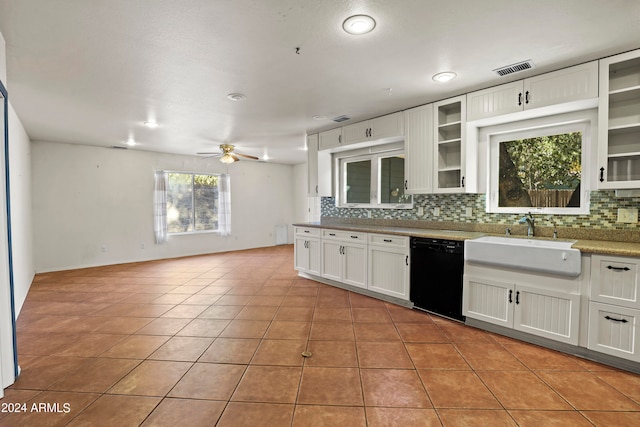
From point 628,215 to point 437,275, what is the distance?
5.46ft

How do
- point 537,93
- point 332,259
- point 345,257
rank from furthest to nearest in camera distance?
1. point 332,259
2. point 345,257
3. point 537,93

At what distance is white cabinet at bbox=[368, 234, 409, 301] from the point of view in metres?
3.49

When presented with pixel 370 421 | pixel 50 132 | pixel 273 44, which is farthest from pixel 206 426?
pixel 50 132

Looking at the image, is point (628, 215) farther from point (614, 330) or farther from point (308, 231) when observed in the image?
point (308, 231)

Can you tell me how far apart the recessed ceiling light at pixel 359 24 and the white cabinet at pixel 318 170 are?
114 inches

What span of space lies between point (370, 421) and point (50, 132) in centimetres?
604

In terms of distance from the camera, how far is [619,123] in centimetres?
254

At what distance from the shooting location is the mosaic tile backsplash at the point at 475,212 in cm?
266

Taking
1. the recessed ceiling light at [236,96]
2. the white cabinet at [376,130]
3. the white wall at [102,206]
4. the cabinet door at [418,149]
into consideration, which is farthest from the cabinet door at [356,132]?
the white wall at [102,206]

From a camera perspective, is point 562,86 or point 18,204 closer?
point 562,86

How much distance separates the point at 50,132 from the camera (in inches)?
187

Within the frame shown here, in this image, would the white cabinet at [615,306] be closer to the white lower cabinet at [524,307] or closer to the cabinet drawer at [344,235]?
the white lower cabinet at [524,307]

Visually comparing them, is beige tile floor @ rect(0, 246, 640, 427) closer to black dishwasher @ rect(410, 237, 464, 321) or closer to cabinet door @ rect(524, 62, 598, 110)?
black dishwasher @ rect(410, 237, 464, 321)

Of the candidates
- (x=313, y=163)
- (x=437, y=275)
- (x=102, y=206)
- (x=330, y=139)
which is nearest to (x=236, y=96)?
(x=330, y=139)
